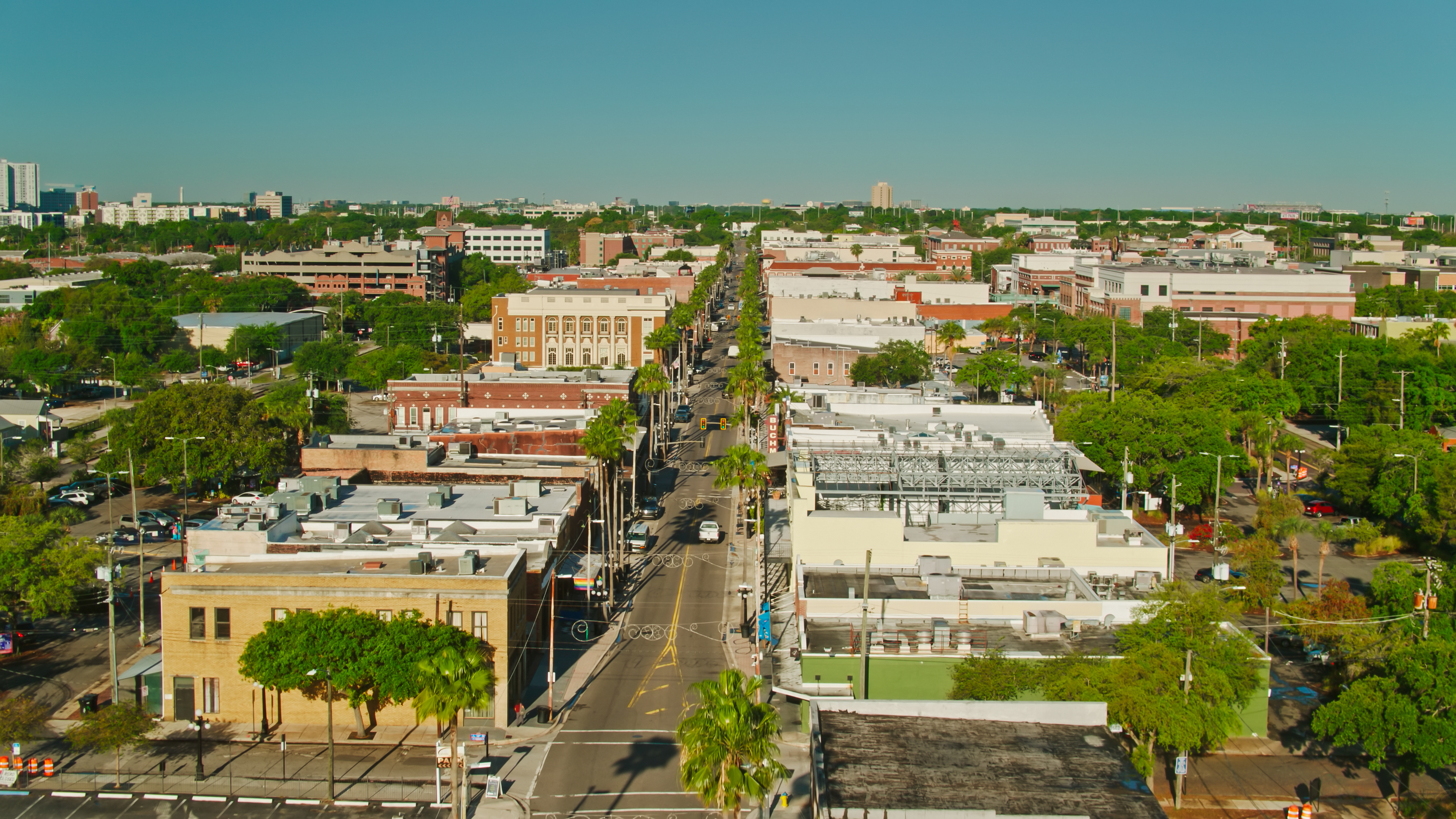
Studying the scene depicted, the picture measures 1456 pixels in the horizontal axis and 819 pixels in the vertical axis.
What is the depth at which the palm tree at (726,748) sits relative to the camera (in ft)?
93.1

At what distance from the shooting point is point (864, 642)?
121 ft

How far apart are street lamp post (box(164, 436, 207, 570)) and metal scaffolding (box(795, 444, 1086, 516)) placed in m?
31.1

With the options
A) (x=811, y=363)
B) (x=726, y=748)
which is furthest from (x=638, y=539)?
(x=811, y=363)

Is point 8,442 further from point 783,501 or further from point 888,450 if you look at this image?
point 888,450

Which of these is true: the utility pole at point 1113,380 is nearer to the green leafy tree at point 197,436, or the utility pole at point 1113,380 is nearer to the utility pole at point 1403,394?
the utility pole at point 1403,394

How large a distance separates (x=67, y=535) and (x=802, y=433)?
35829mm

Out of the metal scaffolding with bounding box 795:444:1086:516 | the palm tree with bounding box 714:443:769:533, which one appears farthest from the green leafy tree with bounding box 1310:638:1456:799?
the palm tree with bounding box 714:443:769:533

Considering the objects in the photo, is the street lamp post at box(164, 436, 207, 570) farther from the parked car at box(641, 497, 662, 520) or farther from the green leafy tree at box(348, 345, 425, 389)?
the green leafy tree at box(348, 345, 425, 389)

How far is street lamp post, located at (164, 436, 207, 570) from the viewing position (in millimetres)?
63906

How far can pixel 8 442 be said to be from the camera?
292ft

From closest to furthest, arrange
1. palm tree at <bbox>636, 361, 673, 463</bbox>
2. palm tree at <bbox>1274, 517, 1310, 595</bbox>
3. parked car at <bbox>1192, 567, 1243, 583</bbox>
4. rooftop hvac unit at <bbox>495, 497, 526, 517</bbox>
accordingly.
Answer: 1. rooftop hvac unit at <bbox>495, 497, 526, 517</bbox>
2. palm tree at <bbox>1274, 517, 1310, 595</bbox>
3. parked car at <bbox>1192, 567, 1243, 583</bbox>
4. palm tree at <bbox>636, 361, 673, 463</bbox>

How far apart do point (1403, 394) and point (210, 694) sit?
86.4 m

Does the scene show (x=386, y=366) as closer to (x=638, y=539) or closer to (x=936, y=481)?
(x=638, y=539)

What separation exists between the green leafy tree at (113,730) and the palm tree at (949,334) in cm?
9923
